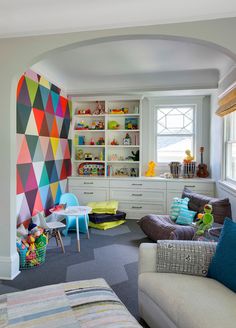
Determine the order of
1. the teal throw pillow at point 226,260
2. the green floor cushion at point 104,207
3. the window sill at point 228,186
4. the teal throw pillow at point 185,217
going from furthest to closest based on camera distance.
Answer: the green floor cushion at point 104,207
the teal throw pillow at point 185,217
the window sill at point 228,186
the teal throw pillow at point 226,260

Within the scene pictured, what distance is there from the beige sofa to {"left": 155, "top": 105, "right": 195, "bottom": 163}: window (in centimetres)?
330

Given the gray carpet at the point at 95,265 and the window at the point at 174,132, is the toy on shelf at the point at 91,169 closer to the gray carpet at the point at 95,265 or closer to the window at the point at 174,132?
the window at the point at 174,132

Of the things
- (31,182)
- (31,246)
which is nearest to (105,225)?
(31,182)

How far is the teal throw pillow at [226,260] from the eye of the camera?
1.62 m

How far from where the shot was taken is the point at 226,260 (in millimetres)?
1667

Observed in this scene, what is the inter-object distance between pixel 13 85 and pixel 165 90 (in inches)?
102

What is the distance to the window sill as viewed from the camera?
3261 mm

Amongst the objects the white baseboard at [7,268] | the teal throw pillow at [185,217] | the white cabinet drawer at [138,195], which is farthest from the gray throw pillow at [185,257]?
the white cabinet drawer at [138,195]

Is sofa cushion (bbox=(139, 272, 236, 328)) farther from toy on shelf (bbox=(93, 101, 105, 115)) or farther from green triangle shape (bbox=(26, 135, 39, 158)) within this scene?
toy on shelf (bbox=(93, 101, 105, 115))

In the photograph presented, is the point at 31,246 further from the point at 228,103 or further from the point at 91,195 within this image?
the point at 228,103

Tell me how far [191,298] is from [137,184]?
321 centimetres

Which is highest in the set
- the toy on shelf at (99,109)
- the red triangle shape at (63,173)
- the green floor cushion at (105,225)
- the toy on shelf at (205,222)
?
the toy on shelf at (99,109)

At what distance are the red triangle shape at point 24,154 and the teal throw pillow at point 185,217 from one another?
211 centimetres

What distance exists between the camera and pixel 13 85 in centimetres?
255
